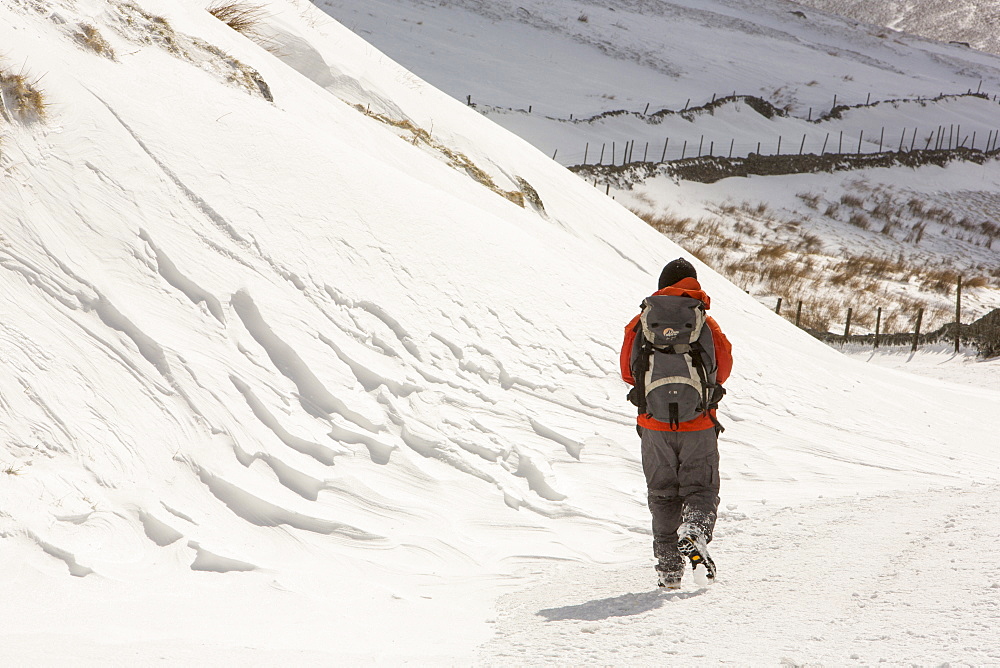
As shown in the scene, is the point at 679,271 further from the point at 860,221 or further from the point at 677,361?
the point at 860,221

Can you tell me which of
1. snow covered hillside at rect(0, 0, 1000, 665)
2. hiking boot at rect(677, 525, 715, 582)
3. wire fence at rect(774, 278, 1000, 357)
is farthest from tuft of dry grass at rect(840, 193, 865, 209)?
hiking boot at rect(677, 525, 715, 582)

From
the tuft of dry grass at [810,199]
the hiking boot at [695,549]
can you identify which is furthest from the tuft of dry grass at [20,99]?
Result: the tuft of dry grass at [810,199]

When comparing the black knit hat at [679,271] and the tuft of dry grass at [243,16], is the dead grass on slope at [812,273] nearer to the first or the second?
the tuft of dry grass at [243,16]

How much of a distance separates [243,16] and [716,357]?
27.4 ft

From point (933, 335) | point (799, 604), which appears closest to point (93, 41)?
point (799, 604)

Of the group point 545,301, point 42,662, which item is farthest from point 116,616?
point 545,301

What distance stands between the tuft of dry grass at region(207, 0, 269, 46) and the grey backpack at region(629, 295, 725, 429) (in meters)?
7.58

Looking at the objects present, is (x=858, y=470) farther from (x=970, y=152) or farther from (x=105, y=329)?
(x=970, y=152)

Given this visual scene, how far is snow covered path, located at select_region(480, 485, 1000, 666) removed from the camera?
8.09 ft

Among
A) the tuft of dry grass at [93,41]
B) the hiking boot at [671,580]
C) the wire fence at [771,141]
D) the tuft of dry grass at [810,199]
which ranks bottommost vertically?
the hiking boot at [671,580]

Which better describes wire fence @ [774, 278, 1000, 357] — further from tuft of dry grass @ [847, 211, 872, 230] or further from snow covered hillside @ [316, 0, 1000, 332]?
tuft of dry grass @ [847, 211, 872, 230]

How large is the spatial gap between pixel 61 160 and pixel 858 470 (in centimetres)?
608

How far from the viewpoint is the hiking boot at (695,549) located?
10.9 feet

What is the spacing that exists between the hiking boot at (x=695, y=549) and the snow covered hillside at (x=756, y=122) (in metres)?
17.9
